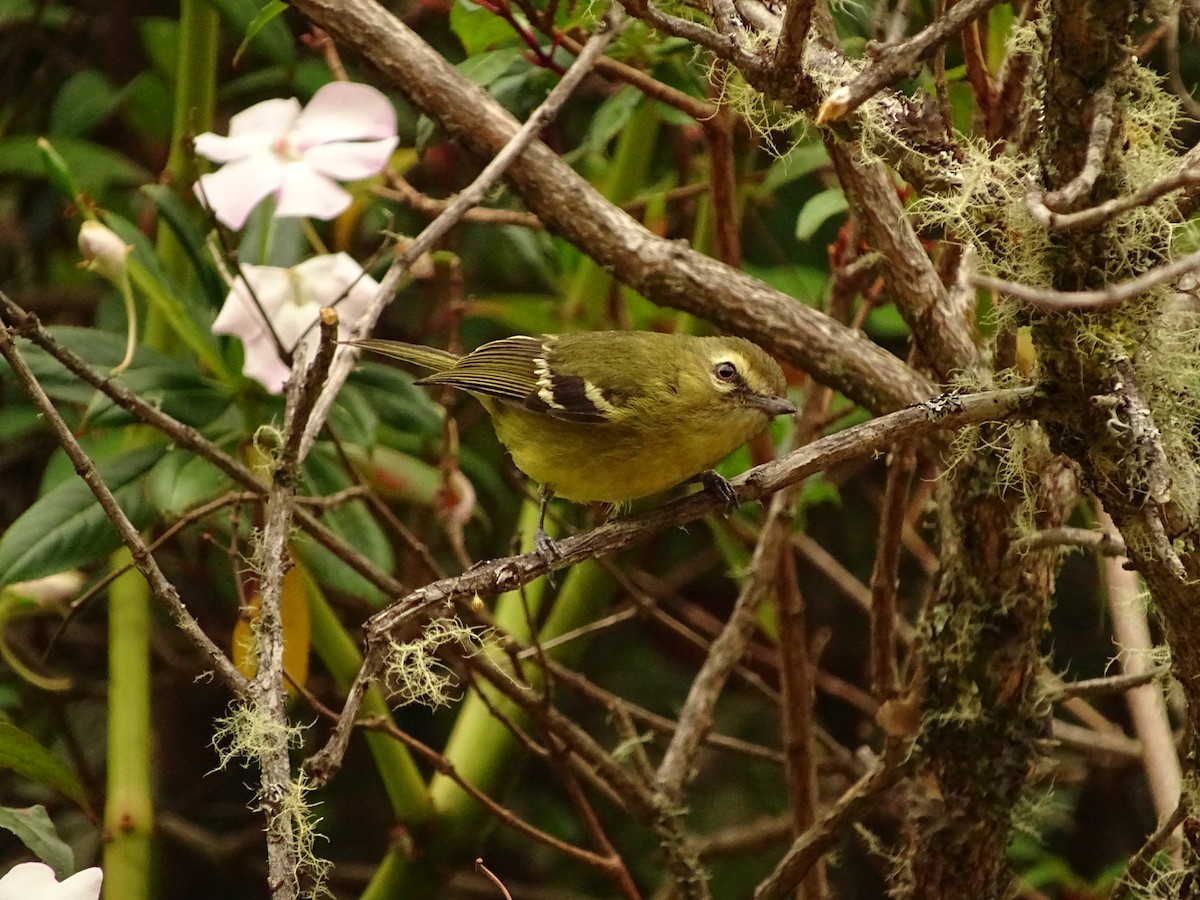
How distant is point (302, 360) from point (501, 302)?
1081 millimetres

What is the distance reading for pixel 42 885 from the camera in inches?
52.9

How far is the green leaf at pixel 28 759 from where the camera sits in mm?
1636

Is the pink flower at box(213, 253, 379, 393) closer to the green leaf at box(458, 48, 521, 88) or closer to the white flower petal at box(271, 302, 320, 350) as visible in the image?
the white flower petal at box(271, 302, 320, 350)

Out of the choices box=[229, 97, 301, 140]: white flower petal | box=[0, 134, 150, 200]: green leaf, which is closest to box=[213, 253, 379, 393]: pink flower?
box=[229, 97, 301, 140]: white flower petal

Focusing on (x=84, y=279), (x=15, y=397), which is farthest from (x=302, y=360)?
(x=84, y=279)

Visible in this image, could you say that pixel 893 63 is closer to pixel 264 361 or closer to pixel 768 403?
pixel 768 403

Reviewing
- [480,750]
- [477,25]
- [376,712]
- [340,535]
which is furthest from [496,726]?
[477,25]

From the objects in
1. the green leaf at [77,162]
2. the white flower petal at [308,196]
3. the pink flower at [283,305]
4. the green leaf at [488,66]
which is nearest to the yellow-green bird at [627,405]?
the pink flower at [283,305]

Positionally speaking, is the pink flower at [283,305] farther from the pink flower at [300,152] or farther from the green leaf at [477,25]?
the green leaf at [477,25]

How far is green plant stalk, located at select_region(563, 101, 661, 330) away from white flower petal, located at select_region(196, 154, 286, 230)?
706 mm

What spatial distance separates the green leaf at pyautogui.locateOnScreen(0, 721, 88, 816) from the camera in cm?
164

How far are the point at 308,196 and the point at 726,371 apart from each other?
668mm

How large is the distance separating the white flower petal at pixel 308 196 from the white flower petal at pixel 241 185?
0.02 metres

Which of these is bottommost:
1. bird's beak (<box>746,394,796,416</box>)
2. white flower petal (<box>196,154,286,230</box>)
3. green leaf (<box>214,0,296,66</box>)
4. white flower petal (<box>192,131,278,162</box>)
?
bird's beak (<box>746,394,796,416</box>)
